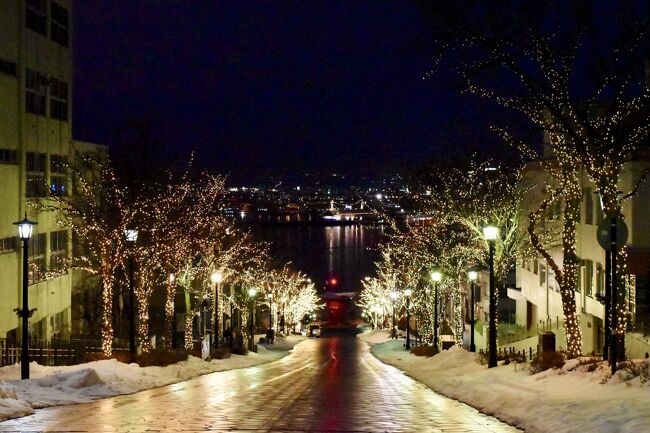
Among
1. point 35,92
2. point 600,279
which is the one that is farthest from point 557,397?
point 35,92

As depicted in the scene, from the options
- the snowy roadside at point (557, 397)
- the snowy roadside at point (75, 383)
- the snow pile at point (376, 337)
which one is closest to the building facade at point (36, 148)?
the snowy roadside at point (75, 383)

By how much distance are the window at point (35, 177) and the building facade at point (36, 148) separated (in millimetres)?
45

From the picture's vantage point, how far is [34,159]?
37594mm

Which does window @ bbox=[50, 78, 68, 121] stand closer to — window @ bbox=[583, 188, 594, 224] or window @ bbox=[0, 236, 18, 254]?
window @ bbox=[0, 236, 18, 254]

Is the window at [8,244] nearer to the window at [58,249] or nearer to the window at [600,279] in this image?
the window at [58,249]

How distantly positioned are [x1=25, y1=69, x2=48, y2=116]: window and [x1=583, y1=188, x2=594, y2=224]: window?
2518 centimetres

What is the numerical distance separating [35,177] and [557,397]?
28339mm

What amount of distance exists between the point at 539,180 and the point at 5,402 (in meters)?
36.1

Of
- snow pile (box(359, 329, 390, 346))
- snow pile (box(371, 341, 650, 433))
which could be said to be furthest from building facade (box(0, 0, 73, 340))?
snow pile (box(359, 329, 390, 346))

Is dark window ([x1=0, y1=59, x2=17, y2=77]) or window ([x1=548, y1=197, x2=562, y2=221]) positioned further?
window ([x1=548, y1=197, x2=562, y2=221])

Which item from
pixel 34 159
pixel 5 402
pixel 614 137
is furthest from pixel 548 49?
pixel 34 159

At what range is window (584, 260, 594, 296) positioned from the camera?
1457 inches

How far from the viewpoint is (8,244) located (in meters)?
34.0

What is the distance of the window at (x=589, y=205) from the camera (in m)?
36.6
